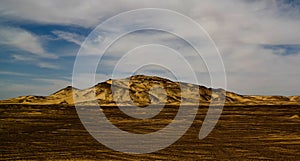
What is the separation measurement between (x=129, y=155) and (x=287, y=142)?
371 inches

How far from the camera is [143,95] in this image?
79625 millimetres

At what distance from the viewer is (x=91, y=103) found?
74.3 metres

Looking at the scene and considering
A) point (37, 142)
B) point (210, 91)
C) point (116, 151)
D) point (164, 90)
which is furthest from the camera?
point (210, 91)

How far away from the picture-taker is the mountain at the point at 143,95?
252ft

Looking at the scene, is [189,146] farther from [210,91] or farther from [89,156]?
[210,91]

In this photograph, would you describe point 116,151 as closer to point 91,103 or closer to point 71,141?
point 71,141

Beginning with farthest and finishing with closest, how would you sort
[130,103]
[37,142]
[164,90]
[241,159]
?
1. [164,90]
2. [130,103]
3. [37,142]
4. [241,159]

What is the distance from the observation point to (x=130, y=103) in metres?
72.5

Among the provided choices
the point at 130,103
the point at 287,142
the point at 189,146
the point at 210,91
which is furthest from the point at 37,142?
the point at 210,91

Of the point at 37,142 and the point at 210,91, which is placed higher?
the point at 210,91

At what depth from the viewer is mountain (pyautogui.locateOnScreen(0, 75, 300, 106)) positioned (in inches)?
3022

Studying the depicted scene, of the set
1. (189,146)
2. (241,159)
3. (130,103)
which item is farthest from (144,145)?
(130,103)

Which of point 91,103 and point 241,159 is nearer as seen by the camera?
point 241,159

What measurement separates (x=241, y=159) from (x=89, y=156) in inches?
234
